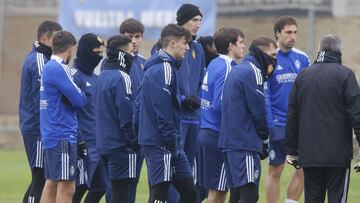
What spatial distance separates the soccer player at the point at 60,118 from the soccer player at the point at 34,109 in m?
0.95

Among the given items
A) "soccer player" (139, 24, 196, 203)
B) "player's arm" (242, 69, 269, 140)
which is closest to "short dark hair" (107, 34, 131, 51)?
"soccer player" (139, 24, 196, 203)

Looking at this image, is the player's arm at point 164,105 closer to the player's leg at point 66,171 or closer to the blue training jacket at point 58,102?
the blue training jacket at point 58,102

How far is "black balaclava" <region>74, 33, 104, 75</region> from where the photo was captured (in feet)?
47.1

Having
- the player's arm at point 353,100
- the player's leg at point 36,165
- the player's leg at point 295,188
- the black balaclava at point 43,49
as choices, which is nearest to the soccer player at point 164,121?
the player's arm at point 353,100

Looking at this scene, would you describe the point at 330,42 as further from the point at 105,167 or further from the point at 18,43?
the point at 18,43

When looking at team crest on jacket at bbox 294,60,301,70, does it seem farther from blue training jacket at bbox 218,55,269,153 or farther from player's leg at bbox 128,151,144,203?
player's leg at bbox 128,151,144,203

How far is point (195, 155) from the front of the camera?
48.9ft

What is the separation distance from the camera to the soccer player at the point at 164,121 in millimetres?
12945

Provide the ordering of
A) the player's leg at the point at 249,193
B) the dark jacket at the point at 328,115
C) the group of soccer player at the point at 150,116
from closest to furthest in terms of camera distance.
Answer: the dark jacket at the point at 328,115, the group of soccer player at the point at 150,116, the player's leg at the point at 249,193

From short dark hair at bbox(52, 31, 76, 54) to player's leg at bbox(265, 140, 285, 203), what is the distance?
3.21m

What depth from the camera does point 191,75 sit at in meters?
14.7

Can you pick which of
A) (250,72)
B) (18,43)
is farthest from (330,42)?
(18,43)

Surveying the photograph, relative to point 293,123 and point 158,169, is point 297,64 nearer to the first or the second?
point 293,123

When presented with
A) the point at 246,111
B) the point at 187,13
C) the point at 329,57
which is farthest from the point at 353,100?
the point at 187,13
